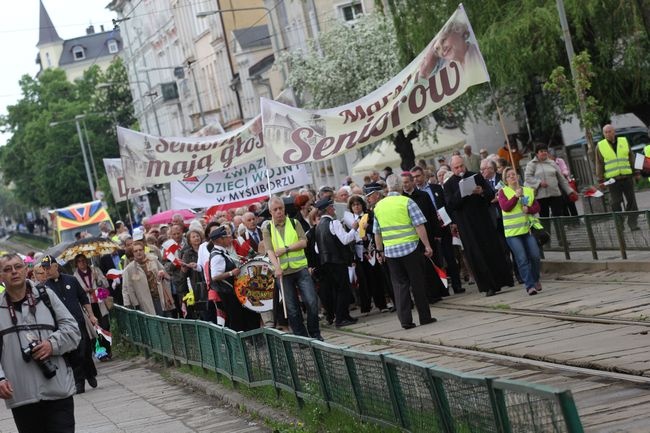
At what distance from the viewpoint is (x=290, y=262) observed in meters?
16.6

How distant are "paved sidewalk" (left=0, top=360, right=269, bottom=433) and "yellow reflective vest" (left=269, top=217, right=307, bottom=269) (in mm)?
1771

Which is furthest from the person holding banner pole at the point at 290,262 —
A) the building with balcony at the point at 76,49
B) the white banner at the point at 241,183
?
the building with balcony at the point at 76,49

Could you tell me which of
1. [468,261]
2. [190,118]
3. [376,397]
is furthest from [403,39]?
[190,118]

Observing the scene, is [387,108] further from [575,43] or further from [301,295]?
[575,43]

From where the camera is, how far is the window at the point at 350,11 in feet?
192

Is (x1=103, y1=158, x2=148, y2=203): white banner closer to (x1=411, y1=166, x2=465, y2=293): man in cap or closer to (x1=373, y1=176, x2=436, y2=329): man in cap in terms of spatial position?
(x1=411, y1=166, x2=465, y2=293): man in cap

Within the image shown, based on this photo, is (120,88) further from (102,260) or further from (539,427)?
(539,427)

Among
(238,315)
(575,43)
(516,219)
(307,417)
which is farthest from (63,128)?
(307,417)

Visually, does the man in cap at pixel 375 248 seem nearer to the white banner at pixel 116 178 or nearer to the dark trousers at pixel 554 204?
the dark trousers at pixel 554 204

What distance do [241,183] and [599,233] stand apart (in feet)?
28.4

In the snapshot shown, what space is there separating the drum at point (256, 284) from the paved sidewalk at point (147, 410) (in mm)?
1356

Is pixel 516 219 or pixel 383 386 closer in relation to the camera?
pixel 383 386

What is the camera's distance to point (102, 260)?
83.4 ft

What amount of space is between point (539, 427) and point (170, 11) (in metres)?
93.0
